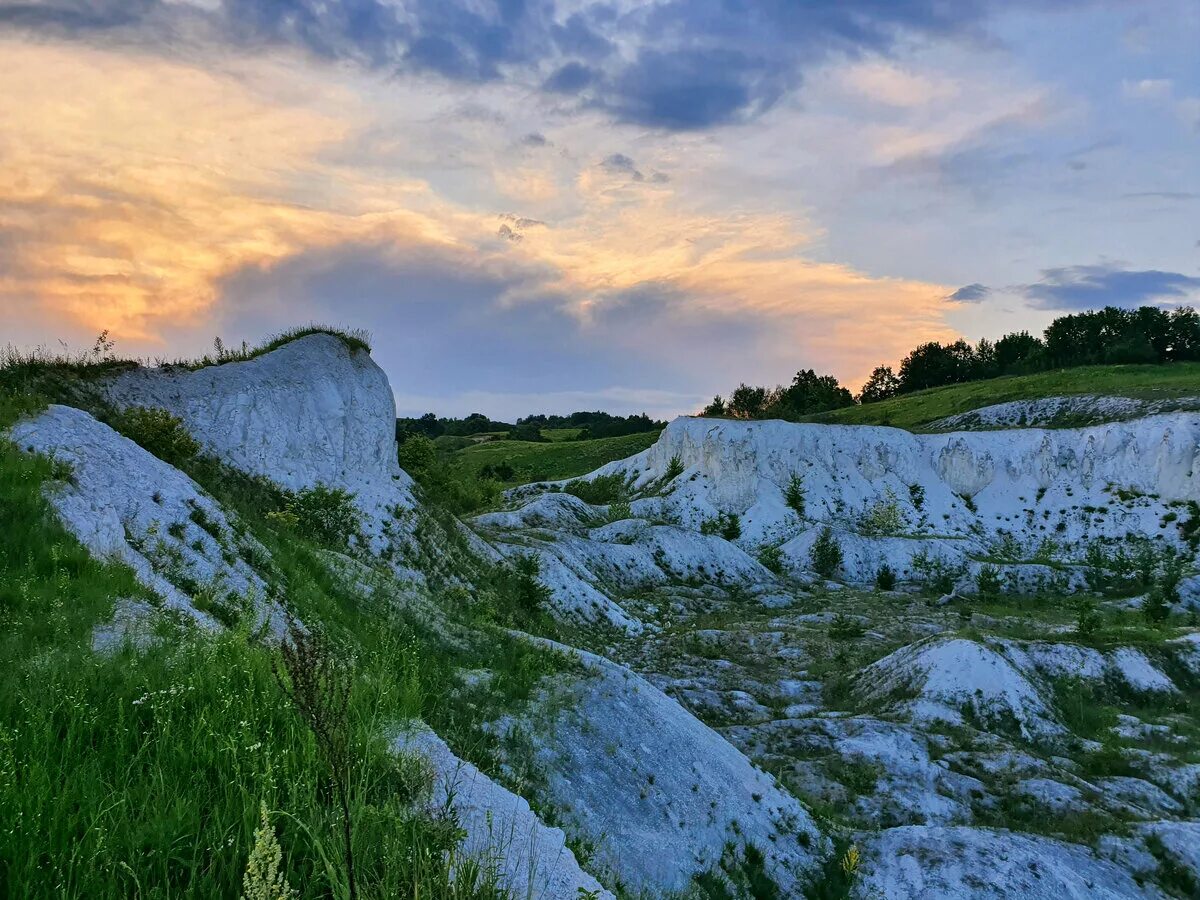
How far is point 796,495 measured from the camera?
211ft

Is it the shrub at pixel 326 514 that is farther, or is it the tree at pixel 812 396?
the tree at pixel 812 396

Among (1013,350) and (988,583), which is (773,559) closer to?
(988,583)

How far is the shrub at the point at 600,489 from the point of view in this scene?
70688 millimetres

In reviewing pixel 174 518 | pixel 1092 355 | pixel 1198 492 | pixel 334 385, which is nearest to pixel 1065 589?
pixel 1198 492

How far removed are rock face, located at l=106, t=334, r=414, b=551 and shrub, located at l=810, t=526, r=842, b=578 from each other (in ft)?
111

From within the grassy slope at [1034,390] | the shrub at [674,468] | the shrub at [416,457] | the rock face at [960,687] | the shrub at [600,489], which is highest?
the grassy slope at [1034,390]

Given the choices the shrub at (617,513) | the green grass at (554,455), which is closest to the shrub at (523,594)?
the shrub at (617,513)

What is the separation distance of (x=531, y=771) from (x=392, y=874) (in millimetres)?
5831

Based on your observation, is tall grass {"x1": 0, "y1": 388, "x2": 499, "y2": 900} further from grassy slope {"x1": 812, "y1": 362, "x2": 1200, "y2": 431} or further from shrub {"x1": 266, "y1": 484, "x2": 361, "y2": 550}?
grassy slope {"x1": 812, "y1": 362, "x2": 1200, "y2": 431}

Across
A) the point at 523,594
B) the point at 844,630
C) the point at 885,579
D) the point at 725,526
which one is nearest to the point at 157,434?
the point at 523,594

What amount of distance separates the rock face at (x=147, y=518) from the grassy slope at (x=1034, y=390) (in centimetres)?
7801

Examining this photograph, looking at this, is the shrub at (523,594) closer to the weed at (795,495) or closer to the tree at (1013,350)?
the weed at (795,495)

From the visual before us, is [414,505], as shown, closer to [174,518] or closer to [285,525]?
[285,525]

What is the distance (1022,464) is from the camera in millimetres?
66312
